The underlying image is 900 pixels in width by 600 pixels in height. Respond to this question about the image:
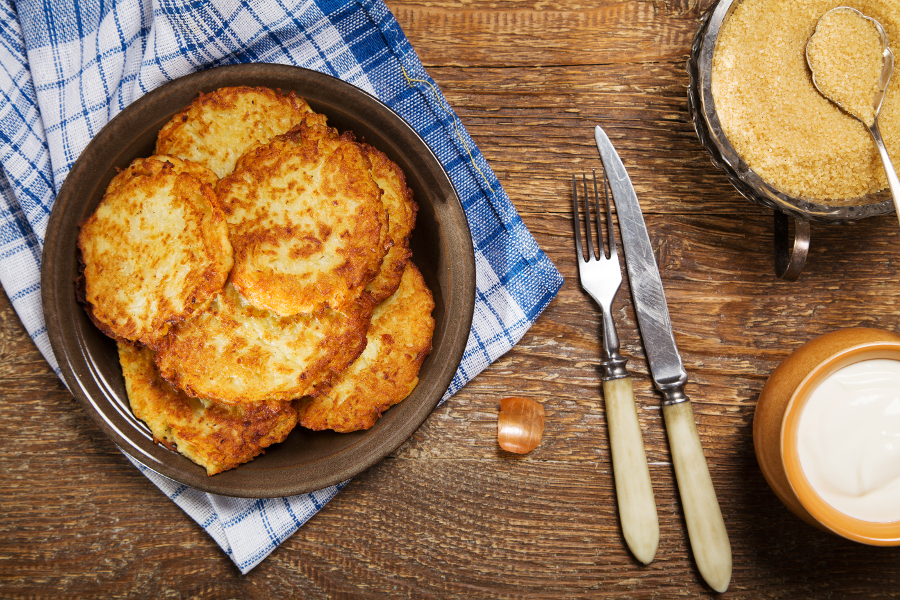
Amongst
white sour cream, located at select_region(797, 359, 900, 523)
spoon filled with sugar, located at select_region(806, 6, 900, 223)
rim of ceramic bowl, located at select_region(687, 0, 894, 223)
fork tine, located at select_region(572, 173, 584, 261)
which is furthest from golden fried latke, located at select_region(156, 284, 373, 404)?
spoon filled with sugar, located at select_region(806, 6, 900, 223)

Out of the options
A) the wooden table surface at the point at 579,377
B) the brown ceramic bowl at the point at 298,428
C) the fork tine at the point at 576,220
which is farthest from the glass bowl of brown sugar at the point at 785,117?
the brown ceramic bowl at the point at 298,428

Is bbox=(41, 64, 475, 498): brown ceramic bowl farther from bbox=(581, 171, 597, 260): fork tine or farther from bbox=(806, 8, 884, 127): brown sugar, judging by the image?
bbox=(806, 8, 884, 127): brown sugar

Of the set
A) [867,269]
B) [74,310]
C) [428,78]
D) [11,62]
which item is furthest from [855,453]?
[11,62]

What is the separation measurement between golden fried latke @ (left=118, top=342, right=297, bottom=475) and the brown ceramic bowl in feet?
0.17

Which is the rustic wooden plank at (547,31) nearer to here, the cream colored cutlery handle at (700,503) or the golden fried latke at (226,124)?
the golden fried latke at (226,124)

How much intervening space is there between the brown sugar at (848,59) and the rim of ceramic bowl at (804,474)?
80 cm

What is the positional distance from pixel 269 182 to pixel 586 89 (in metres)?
1.26

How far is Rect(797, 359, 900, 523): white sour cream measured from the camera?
63.9 inches

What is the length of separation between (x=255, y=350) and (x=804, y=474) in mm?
1751

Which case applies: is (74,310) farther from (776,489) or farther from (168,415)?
(776,489)

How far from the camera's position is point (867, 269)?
2.05 metres

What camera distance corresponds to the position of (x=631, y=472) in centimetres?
194

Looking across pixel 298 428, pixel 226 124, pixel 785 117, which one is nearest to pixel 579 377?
pixel 298 428

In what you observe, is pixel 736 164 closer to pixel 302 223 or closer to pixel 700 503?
pixel 700 503
